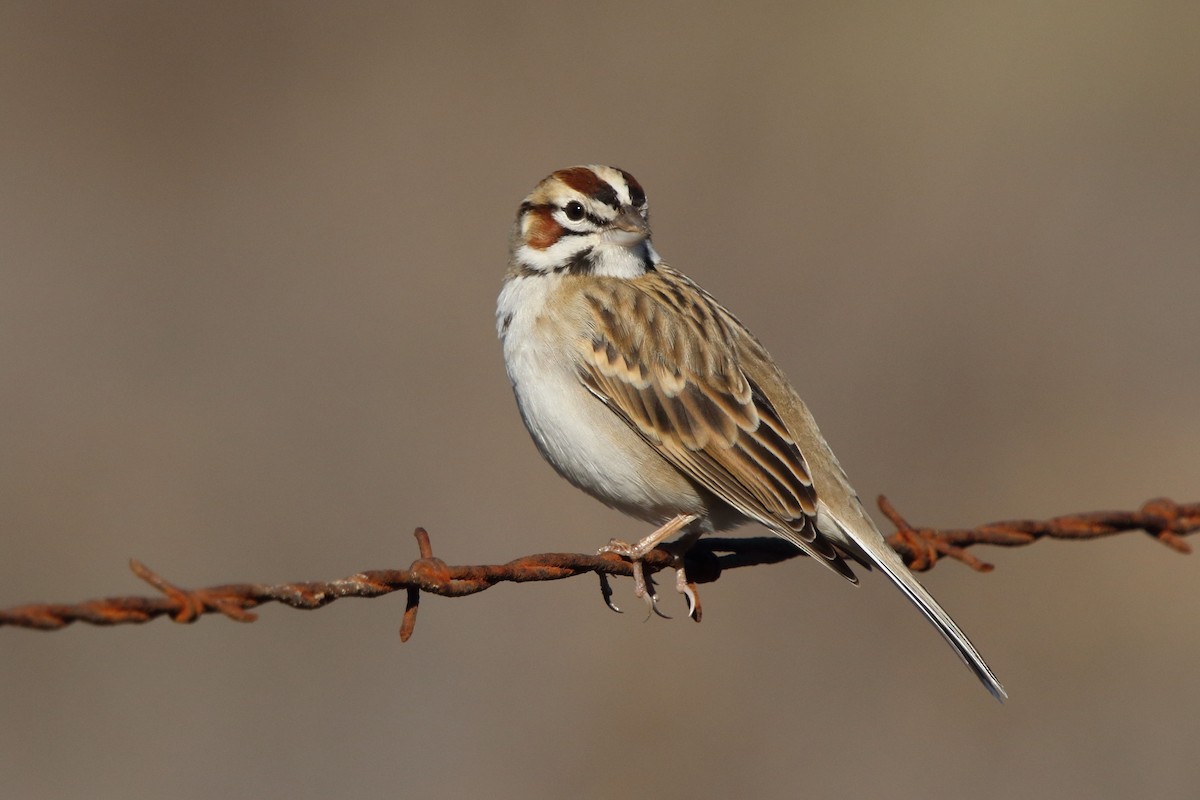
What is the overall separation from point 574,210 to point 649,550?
166cm

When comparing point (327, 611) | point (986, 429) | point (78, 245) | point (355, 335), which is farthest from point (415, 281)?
point (986, 429)

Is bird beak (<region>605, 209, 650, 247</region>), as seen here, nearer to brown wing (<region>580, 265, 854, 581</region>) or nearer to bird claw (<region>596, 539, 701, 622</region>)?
brown wing (<region>580, 265, 854, 581</region>)

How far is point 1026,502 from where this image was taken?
1081cm

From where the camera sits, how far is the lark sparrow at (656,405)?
5820mm

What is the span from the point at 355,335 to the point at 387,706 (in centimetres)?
420

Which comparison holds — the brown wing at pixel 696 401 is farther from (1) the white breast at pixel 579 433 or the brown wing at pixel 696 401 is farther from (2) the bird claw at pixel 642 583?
(2) the bird claw at pixel 642 583

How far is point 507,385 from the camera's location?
11977 millimetres

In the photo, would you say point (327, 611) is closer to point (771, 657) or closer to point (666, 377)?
point (771, 657)

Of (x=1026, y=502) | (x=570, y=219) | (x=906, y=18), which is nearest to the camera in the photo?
(x=570, y=219)

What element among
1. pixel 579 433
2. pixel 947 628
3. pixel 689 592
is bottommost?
pixel 947 628

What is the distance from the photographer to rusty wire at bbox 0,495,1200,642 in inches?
143

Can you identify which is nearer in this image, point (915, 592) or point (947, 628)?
Answer: point (947, 628)

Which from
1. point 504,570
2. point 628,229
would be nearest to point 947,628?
point 504,570

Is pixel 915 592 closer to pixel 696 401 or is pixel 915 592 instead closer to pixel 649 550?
pixel 649 550
